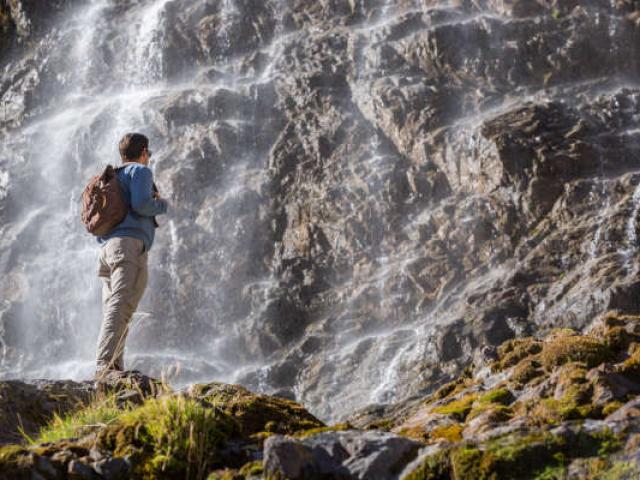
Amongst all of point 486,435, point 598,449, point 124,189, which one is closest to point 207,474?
point 486,435

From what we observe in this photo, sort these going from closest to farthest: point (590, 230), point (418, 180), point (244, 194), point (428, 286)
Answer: point (590, 230) < point (428, 286) < point (418, 180) < point (244, 194)

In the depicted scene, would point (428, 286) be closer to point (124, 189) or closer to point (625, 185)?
point (625, 185)

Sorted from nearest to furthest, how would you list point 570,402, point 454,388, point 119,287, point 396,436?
point 396,436 → point 570,402 → point 454,388 → point 119,287

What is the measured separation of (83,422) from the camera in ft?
18.6

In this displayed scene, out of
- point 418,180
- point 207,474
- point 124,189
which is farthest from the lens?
point 418,180

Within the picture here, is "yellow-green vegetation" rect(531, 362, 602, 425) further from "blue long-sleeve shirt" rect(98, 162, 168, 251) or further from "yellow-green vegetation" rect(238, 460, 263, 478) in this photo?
"blue long-sleeve shirt" rect(98, 162, 168, 251)

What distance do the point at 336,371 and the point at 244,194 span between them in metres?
5.78

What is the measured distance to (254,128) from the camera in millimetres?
22547

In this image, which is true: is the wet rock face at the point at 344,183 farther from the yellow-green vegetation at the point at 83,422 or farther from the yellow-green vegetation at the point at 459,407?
the yellow-green vegetation at the point at 83,422

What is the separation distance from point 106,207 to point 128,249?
417 millimetres

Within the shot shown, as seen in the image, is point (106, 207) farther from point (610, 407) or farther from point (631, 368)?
point (610, 407)

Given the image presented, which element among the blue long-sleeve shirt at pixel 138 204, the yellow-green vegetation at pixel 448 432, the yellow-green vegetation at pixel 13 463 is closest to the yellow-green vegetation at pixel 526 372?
the yellow-green vegetation at pixel 448 432

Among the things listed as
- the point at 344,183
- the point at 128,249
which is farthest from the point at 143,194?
the point at 344,183

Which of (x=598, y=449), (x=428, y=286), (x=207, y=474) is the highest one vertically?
(x=428, y=286)
